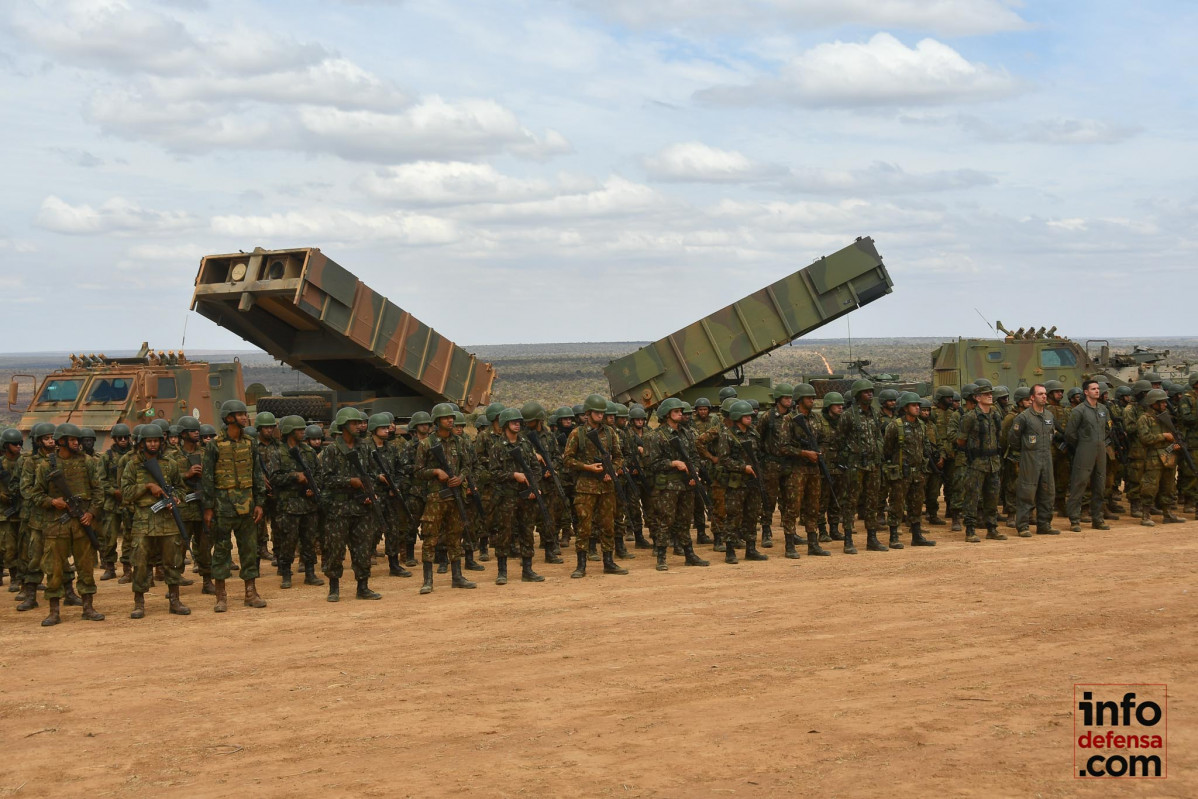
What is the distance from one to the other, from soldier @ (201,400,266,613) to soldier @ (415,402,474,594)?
57.9 inches

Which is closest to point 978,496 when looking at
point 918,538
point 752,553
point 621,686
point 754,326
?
point 918,538

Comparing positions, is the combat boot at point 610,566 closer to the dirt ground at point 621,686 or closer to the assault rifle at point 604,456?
the dirt ground at point 621,686

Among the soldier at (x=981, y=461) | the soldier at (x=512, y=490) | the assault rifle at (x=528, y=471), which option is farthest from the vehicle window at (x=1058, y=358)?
the assault rifle at (x=528, y=471)

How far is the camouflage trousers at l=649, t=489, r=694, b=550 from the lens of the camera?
11391 mm

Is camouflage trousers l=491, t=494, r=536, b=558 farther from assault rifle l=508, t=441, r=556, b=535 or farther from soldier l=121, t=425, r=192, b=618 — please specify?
soldier l=121, t=425, r=192, b=618

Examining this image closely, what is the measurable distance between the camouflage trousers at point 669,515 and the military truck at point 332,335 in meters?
6.11

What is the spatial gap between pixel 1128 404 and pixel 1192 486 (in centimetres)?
121

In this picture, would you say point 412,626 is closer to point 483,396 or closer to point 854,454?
point 854,454

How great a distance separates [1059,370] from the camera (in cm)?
1902

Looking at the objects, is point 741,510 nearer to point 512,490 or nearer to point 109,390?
point 512,490

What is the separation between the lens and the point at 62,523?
9648mm

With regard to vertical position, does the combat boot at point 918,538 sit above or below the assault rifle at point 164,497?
below

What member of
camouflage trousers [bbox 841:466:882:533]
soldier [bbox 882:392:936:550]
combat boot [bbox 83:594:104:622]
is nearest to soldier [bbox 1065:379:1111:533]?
soldier [bbox 882:392:936:550]

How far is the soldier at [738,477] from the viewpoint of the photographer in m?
11.5
